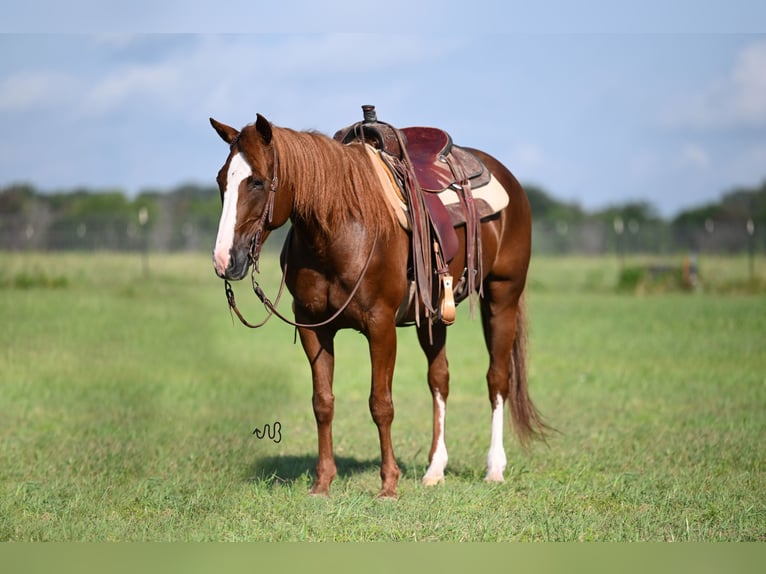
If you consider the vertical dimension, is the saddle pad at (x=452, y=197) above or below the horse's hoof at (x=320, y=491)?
above

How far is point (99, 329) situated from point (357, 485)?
10327mm

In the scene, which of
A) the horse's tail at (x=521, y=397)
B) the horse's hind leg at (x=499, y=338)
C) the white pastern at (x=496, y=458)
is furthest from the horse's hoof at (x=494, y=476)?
the horse's tail at (x=521, y=397)

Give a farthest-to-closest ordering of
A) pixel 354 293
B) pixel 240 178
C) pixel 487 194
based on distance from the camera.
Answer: pixel 487 194
pixel 354 293
pixel 240 178

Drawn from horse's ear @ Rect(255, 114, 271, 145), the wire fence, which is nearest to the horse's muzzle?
horse's ear @ Rect(255, 114, 271, 145)

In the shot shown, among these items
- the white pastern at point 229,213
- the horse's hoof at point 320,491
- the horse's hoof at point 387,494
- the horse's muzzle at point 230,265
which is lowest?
the horse's hoof at point 387,494

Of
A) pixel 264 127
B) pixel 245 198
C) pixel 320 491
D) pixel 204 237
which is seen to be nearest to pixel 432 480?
pixel 320 491

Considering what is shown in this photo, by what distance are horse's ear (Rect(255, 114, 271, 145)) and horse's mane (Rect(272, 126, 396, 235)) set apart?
78mm

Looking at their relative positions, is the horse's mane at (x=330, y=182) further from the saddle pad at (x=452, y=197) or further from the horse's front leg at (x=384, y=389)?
the horse's front leg at (x=384, y=389)

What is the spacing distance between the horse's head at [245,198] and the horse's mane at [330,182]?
0.13 m

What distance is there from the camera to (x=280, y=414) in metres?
9.42

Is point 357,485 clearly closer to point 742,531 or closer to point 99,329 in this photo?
point 742,531

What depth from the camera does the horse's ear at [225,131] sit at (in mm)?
4977

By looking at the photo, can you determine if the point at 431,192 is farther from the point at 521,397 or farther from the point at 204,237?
the point at 204,237

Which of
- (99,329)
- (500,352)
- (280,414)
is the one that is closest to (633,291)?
(99,329)
